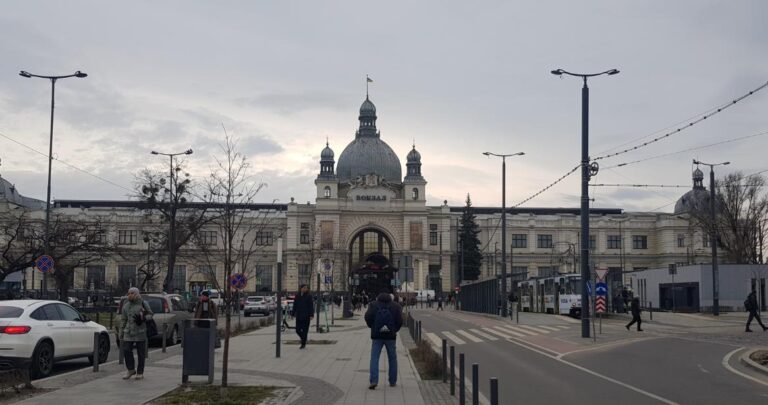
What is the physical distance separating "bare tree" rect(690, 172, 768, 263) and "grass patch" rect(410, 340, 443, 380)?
54.9 metres

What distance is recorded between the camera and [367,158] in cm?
13275

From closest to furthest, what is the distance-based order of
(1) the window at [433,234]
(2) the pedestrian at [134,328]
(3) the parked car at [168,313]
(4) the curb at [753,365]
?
1. (2) the pedestrian at [134,328]
2. (4) the curb at [753,365]
3. (3) the parked car at [168,313]
4. (1) the window at [433,234]

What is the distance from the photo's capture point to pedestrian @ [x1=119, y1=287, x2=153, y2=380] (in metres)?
17.2

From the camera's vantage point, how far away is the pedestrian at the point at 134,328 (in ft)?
56.4

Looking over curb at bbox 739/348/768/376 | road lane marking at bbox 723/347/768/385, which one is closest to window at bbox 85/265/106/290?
road lane marking at bbox 723/347/768/385

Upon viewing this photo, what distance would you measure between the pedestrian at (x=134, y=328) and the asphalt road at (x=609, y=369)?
6.89 metres

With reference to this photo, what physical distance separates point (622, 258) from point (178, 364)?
113393mm

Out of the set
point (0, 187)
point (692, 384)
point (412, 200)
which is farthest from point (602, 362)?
point (412, 200)

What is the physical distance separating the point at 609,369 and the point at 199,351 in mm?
10011

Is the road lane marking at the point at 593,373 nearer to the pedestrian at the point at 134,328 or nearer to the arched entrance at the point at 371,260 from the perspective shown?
the pedestrian at the point at 134,328

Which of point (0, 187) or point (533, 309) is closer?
point (533, 309)

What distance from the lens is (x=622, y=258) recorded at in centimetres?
12694

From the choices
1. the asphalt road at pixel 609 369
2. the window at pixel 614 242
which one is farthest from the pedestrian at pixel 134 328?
the window at pixel 614 242

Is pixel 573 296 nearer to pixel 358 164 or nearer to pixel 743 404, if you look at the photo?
pixel 743 404
